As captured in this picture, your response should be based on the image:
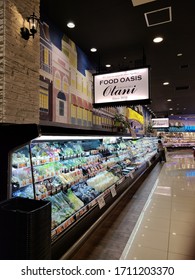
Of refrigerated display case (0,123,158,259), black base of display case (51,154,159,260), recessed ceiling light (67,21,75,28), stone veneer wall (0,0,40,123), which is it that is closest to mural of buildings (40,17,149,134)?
recessed ceiling light (67,21,75,28)

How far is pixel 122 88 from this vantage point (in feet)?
15.6

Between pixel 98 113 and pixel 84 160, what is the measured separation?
293 centimetres

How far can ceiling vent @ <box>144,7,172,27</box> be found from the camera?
3670 mm

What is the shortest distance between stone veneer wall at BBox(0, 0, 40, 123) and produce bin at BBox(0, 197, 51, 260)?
1.51 m

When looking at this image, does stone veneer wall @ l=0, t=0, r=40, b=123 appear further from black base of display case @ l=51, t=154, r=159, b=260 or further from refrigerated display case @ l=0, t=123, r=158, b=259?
black base of display case @ l=51, t=154, r=159, b=260

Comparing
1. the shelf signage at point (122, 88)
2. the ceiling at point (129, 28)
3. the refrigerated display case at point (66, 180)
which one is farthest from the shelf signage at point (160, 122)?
the refrigerated display case at point (66, 180)

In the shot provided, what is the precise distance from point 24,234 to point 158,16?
4357 mm

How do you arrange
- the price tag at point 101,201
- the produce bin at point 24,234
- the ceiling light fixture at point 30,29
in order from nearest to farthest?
the produce bin at point 24,234
the ceiling light fixture at point 30,29
the price tag at point 101,201

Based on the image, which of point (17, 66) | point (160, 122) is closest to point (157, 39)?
point (17, 66)

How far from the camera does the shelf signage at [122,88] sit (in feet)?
15.1

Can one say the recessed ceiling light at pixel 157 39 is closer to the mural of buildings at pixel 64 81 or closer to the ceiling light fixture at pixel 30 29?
the mural of buildings at pixel 64 81

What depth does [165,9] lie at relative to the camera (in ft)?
11.8

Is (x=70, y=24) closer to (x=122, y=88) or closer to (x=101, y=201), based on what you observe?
(x=122, y=88)
